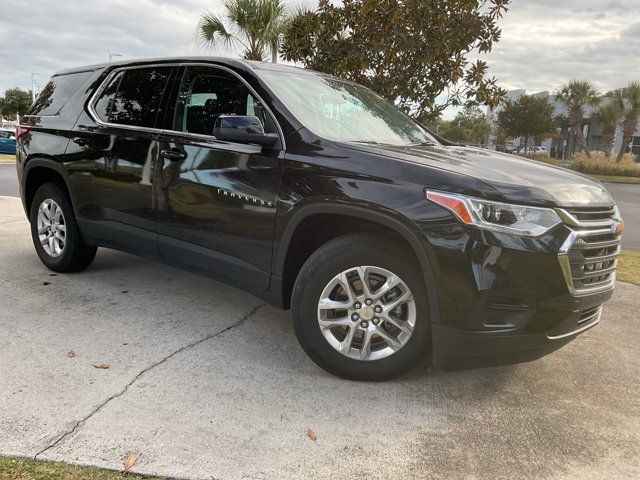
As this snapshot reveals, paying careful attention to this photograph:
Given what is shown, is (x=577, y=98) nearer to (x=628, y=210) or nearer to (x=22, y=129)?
(x=628, y=210)

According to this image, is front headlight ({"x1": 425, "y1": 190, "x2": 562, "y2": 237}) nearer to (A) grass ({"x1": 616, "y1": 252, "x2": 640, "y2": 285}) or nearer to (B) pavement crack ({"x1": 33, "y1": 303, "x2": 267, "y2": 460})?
(B) pavement crack ({"x1": 33, "y1": 303, "x2": 267, "y2": 460})

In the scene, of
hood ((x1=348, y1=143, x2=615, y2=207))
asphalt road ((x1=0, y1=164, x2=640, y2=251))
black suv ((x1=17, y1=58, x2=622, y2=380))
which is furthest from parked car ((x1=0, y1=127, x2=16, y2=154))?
hood ((x1=348, y1=143, x2=615, y2=207))

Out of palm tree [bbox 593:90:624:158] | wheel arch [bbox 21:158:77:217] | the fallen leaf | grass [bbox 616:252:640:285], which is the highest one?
palm tree [bbox 593:90:624:158]

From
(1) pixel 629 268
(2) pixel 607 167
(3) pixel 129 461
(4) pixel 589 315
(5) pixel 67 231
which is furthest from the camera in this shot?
(2) pixel 607 167

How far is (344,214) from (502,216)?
2.78 ft

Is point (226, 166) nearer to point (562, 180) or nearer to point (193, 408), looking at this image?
point (193, 408)

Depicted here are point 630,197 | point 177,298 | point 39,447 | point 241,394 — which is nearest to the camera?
point 39,447

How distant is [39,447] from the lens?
246 cm

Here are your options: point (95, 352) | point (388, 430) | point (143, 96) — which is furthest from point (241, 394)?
point (143, 96)

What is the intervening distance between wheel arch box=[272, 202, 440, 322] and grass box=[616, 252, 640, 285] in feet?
13.5

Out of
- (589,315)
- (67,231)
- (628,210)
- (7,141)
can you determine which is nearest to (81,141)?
(67,231)

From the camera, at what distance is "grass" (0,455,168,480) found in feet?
7.38

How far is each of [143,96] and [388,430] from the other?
311 centimetres

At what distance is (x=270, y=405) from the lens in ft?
9.71
